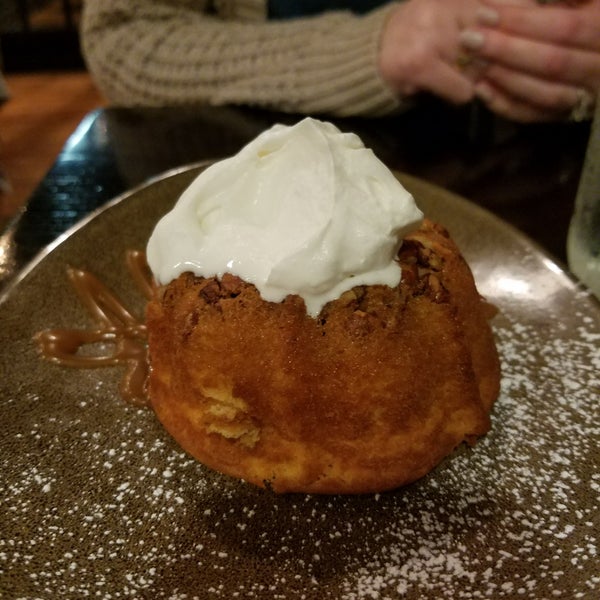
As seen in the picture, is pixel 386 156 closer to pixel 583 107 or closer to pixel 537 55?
pixel 537 55

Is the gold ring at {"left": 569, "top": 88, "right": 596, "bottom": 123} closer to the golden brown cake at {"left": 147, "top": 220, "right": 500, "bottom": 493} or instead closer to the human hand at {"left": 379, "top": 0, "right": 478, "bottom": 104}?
the human hand at {"left": 379, "top": 0, "right": 478, "bottom": 104}

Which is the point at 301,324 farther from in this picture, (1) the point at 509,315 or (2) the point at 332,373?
(1) the point at 509,315

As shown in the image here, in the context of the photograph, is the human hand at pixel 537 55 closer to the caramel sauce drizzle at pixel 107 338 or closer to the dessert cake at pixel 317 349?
the dessert cake at pixel 317 349

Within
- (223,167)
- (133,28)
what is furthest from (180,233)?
(133,28)

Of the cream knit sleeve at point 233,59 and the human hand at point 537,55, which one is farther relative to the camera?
the cream knit sleeve at point 233,59

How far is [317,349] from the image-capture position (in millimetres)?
875

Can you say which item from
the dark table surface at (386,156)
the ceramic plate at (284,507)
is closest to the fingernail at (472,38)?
the dark table surface at (386,156)

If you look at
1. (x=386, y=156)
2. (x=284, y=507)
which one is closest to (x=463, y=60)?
(x=386, y=156)

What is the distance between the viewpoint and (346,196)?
2.86 feet

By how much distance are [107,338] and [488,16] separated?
1.23m

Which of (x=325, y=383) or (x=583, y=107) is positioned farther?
(x=583, y=107)

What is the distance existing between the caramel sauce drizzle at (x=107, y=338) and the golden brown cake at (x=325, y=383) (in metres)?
0.15

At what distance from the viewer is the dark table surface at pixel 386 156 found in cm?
149

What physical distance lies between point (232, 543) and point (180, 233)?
0.42 meters
